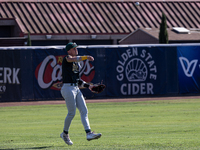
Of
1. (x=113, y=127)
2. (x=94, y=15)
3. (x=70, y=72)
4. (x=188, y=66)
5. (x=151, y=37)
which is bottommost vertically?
(x=113, y=127)

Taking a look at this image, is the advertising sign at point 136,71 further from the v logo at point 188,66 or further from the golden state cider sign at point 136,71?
the v logo at point 188,66

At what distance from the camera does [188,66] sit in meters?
22.3

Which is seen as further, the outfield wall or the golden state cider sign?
the golden state cider sign

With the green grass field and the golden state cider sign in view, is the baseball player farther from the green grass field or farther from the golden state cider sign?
the golden state cider sign

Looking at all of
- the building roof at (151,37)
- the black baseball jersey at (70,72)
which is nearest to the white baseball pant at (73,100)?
the black baseball jersey at (70,72)

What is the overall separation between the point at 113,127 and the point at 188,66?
11703 mm

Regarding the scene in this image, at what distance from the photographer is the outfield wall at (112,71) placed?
2055cm

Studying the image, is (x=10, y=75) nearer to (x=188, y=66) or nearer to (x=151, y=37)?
(x=188, y=66)

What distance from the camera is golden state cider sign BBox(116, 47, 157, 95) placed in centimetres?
2162

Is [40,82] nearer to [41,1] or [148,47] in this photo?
[148,47]

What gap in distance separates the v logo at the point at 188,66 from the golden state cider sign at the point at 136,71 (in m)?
1.59

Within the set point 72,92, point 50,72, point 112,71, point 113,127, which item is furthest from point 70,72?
point 112,71

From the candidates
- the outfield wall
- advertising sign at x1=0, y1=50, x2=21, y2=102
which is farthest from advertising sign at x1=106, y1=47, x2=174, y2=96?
advertising sign at x1=0, y1=50, x2=21, y2=102

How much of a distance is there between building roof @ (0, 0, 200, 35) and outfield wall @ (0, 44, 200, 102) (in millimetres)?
16302
